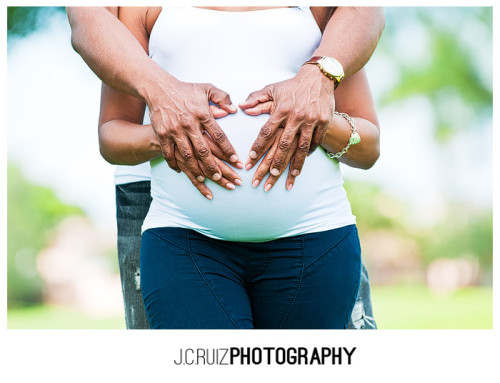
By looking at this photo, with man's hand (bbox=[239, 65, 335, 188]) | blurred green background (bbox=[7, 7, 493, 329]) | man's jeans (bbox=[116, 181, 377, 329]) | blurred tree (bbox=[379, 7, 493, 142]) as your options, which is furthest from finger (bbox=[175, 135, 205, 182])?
blurred tree (bbox=[379, 7, 493, 142])

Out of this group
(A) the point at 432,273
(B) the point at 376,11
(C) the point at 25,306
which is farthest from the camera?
(A) the point at 432,273

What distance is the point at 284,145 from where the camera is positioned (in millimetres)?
1210

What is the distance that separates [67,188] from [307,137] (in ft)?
30.0

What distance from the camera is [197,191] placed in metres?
1.25

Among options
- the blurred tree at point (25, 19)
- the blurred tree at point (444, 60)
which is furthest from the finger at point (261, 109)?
the blurred tree at point (444, 60)

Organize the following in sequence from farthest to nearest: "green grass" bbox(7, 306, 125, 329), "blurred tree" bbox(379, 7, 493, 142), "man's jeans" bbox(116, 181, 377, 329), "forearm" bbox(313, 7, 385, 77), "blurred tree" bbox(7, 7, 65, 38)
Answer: "blurred tree" bbox(379, 7, 493, 142) → "green grass" bbox(7, 306, 125, 329) → "blurred tree" bbox(7, 7, 65, 38) → "man's jeans" bbox(116, 181, 377, 329) → "forearm" bbox(313, 7, 385, 77)

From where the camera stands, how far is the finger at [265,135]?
121cm

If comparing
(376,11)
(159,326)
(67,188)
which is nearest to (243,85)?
(376,11)

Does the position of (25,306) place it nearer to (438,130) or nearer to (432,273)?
(432,273)

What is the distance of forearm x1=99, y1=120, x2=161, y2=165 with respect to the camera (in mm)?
1272

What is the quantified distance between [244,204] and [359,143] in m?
0.36

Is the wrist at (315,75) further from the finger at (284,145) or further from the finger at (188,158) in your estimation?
the finger at (188,158)

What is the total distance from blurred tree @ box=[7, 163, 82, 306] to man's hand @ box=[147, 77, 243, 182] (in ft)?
28.5

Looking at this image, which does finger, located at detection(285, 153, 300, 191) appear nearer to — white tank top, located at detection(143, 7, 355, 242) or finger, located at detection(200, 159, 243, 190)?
white tank top, located at detection(143, 7, 355, 242)
